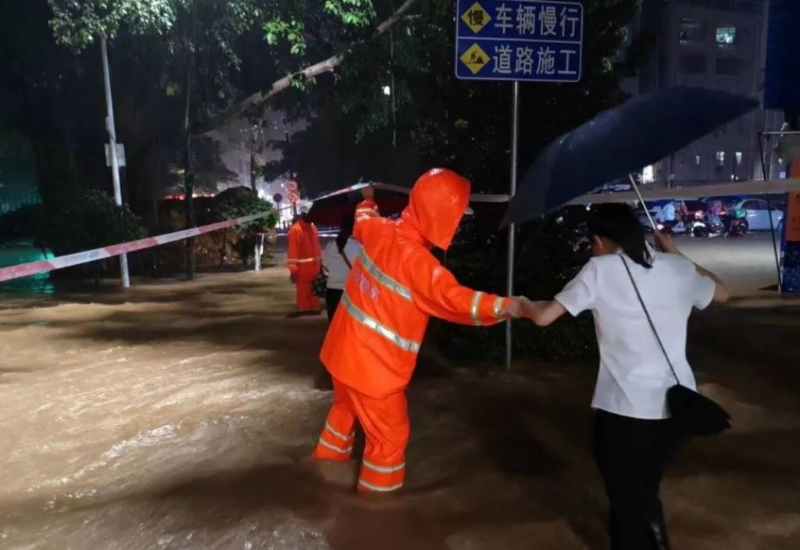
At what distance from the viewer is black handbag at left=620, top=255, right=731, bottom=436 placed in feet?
8.32

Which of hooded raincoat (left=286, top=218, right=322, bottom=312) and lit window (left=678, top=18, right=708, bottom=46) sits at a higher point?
lit window (left=678, top=18, right=708, bottom=46)

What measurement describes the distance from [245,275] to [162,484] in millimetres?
11883

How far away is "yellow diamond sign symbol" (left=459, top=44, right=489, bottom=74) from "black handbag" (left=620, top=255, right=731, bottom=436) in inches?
131

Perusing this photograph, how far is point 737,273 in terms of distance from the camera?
13695mm

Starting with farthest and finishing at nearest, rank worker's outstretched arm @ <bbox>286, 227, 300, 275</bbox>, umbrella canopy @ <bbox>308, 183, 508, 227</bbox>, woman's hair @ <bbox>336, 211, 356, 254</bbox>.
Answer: worker's outstretched arm @ <bbox>286, 227, 300, 275</bbox>
umbrella canopy @ <bbox>308, 183, 508, 227</bbox>
woman's hair @ <bbox>336, 211, 356, 254</bbox>

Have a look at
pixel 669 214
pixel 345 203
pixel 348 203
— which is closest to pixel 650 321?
pixel 348 203

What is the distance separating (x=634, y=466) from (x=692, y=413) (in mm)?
334

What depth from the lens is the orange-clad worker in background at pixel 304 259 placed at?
9.45m

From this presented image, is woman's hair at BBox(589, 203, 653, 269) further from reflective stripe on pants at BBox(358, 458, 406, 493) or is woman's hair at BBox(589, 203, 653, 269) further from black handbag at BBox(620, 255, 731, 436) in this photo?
reflective stripe on pants at BBox(358, 458, 406, 493)

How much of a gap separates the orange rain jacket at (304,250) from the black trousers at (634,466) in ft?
22.8

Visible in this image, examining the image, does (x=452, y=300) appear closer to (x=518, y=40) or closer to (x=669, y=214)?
(x=518, y=40)

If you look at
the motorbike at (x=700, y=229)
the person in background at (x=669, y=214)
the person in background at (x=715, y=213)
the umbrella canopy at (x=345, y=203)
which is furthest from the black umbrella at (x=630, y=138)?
the person in background at (x=669, y=214)

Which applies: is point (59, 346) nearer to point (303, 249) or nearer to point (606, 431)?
point (303, 249)

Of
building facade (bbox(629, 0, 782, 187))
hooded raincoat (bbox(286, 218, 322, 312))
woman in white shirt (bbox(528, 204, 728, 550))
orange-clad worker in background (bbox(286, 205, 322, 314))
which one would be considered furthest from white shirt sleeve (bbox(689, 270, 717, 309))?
building facade (bbox(629, 0, 782, 187))
